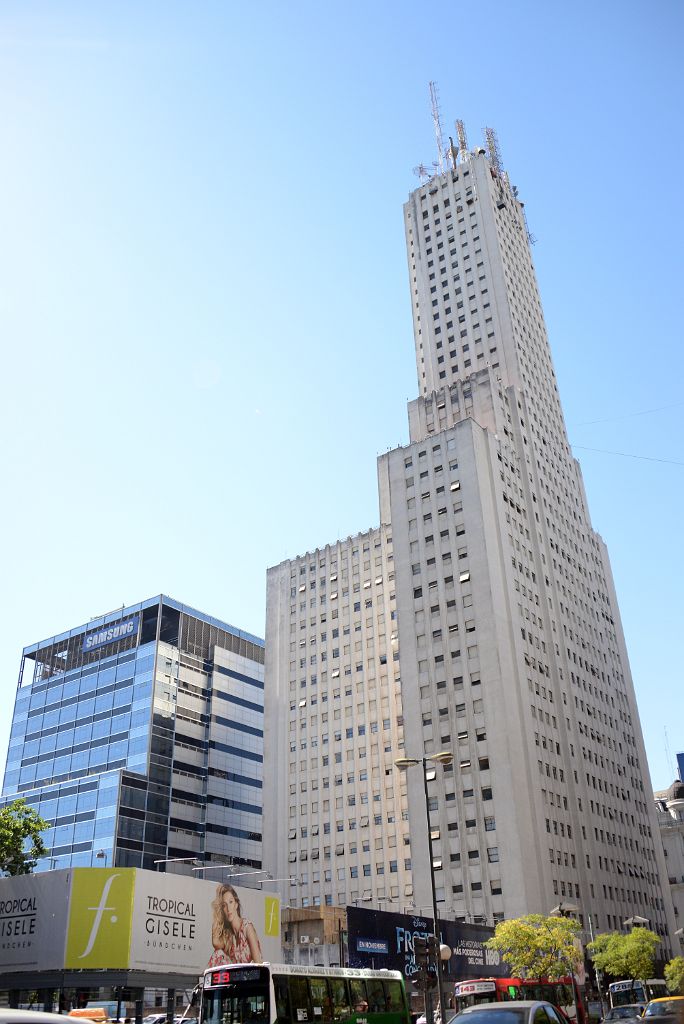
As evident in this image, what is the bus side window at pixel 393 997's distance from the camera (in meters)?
29.0

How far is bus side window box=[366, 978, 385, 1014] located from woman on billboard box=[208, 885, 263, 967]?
31.7 feet

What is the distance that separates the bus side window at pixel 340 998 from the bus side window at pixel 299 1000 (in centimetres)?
152

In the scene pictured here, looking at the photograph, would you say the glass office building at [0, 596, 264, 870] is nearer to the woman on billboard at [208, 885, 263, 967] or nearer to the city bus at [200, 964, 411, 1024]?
the woman on billboard at [208, 885, 263, 967]

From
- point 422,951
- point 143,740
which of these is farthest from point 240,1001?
point 143,740

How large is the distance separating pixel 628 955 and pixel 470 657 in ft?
91.5

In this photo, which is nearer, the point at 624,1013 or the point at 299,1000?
the point at 299,1000

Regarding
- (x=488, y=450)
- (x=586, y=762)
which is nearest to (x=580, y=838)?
(x=586, y=762)

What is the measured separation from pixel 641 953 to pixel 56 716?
74.8 meters

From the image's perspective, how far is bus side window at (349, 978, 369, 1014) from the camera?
2666 centimetres

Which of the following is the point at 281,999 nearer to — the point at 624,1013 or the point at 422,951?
the point at 422,951

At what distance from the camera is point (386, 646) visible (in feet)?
322

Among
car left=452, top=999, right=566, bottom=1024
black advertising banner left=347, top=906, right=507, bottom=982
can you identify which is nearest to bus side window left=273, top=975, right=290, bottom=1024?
car left=452, top=999, right=566, bottom=1024

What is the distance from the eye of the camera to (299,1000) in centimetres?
2433

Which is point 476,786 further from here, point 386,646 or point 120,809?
point 120,809
